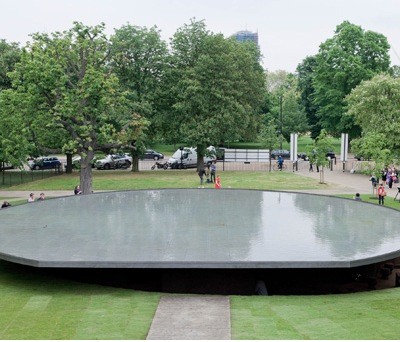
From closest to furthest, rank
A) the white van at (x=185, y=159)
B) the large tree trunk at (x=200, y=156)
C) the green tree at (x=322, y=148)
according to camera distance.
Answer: the green tree at (x=322, y=148) < the large tree trunk at (x=200, y=156) < the white van at (x=185, y=159)

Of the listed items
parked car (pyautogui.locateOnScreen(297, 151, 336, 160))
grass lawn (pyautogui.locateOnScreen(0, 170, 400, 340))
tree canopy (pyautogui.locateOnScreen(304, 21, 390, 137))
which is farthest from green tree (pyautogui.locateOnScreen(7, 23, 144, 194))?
tree canopy (pyautogui.locateOnScreen(304, 21, 390, 137))

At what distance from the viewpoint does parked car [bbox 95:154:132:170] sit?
2080 inches

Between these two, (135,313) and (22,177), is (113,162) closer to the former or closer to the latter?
(22,177)

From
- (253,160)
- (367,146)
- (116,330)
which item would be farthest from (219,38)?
(116,330)

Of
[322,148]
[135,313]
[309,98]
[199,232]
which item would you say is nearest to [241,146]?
[309,98]

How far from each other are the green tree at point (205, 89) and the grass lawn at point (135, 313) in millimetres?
31971

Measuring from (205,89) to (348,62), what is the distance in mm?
18559

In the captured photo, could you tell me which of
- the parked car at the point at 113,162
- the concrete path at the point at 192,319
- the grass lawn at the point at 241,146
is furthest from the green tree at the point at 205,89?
the concrete path at the point at 192,319

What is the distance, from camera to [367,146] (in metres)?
36.1

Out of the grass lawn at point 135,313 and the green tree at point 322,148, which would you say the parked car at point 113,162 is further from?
the grass lawn at point 135,313

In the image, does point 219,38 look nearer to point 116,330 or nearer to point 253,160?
point 253,160

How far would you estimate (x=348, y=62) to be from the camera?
57469 millimetres

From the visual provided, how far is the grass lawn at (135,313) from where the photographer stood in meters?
11.1

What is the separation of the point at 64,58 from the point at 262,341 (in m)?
26.8
